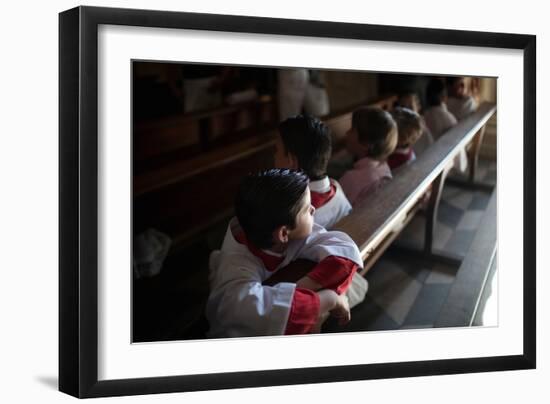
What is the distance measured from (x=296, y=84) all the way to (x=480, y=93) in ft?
2.16

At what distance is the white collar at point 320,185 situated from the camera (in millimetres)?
2373

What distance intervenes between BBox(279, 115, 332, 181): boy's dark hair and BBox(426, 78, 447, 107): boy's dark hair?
0.40m

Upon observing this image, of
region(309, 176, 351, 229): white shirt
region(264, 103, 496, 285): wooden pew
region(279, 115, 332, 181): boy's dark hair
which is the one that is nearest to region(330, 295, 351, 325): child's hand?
region(264, 103, 496, 285): wooden pew

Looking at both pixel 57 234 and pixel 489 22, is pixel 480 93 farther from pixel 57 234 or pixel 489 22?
pixel 57 234

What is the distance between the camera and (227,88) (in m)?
2.49

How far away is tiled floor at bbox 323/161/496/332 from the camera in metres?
2.47

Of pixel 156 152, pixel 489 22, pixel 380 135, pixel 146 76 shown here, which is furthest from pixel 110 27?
pixel 489 22

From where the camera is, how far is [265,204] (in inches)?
91.2

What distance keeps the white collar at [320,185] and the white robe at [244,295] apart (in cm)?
16

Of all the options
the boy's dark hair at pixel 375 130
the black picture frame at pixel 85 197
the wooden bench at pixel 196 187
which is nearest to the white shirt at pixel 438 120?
the boy's dark hair at pixel 375 130

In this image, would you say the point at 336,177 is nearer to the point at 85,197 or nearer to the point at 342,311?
the point at 342,311

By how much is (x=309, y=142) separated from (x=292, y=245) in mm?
313

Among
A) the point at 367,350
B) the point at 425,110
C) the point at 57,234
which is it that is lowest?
the point at 367,350

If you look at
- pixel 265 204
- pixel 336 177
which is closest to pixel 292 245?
pixel 265 204
